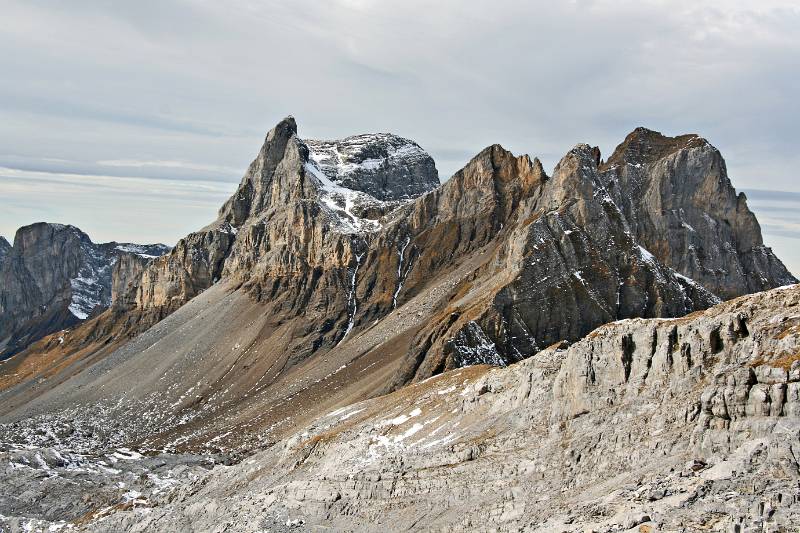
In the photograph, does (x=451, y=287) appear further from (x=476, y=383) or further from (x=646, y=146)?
(x=476, y=383)

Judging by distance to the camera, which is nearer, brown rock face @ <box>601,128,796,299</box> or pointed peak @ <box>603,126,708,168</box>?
brown rock face @ <box>601,128,796,299</box>

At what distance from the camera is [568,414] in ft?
162

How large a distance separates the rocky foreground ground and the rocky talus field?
0.16m

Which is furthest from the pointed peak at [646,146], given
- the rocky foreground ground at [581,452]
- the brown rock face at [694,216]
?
the rocky foreground ground at [581,452]

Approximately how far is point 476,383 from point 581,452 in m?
20.9

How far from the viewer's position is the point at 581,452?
44.8 m

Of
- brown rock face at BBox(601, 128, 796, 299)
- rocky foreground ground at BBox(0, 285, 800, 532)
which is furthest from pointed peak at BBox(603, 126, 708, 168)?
rocky foreground ground at BBox(0, 285, 800, 532)

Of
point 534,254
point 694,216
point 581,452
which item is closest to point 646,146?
point 694,216

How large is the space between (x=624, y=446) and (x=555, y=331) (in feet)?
302

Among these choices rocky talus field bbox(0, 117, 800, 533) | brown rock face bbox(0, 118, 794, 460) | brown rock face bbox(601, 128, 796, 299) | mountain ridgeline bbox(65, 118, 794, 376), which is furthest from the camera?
brown rock face bbox(601, 128, 796, 299)

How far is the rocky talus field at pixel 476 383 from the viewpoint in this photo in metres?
39.9

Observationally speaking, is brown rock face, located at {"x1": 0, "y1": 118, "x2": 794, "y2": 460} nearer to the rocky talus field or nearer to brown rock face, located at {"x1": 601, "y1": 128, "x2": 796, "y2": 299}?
brown rock face, located at {"x1": 601, "y1": 128, "x2": 796, "y2": 299}

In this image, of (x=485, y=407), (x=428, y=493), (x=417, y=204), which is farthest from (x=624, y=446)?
(x=417, y=204)

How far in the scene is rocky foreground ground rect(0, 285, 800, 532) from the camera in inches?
1398
